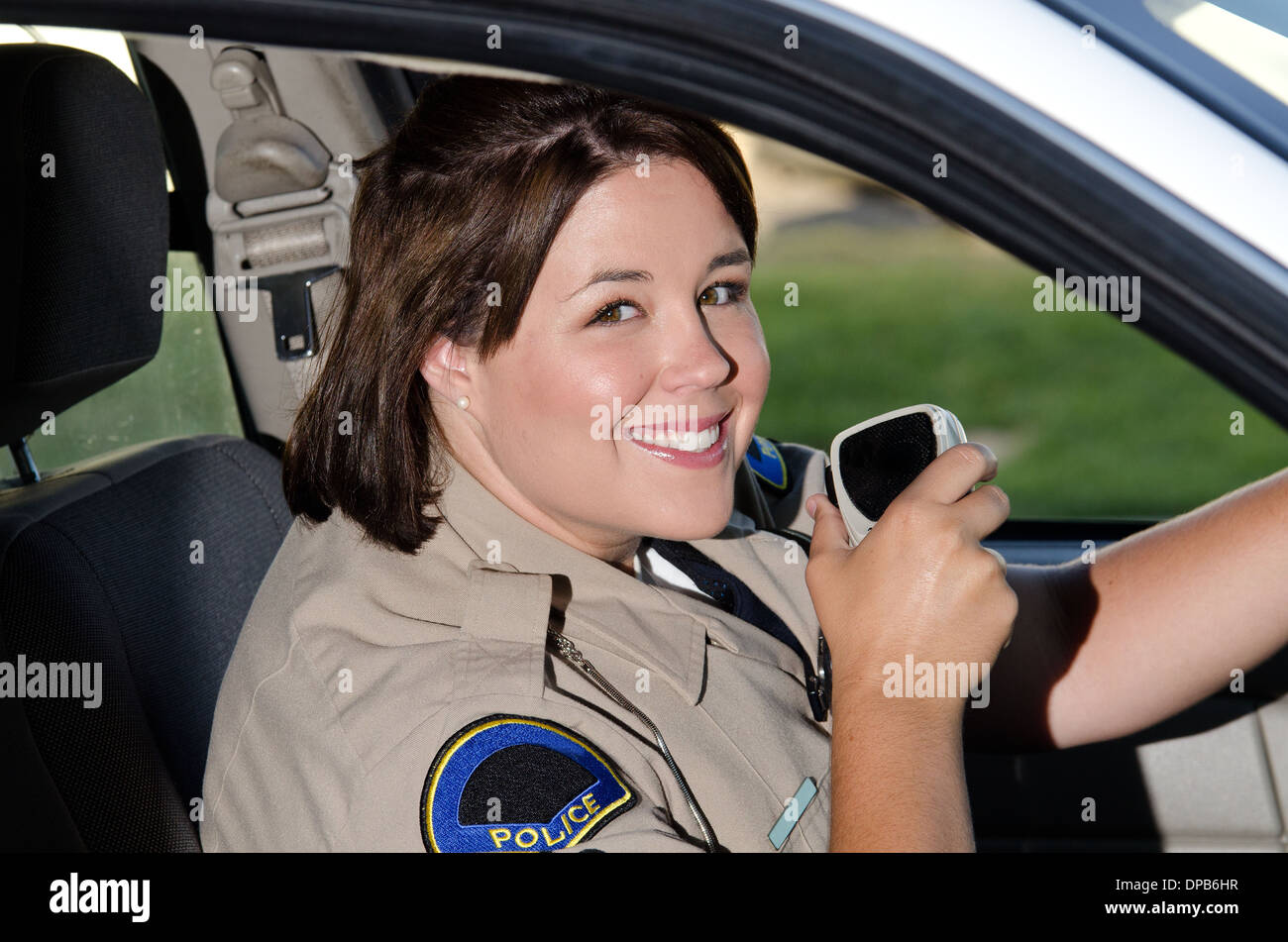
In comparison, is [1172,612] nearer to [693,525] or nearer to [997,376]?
[693,525]

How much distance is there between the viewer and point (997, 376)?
8219mm

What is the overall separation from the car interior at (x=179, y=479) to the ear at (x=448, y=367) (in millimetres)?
443

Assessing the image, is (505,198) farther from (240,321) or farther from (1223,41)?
(240,321)

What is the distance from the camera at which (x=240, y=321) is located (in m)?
2.28

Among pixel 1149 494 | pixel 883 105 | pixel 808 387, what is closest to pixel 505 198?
pixel 883 105

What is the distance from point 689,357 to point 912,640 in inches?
14.7

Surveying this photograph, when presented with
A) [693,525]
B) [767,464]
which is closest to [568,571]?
[693,525]

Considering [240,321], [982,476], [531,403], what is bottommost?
[982,476]

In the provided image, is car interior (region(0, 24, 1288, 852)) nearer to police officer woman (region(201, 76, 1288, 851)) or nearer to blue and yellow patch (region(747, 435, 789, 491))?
police officer woman (region(201, 76, 1288, 851))

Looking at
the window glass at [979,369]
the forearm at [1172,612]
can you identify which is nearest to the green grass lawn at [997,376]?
the window glass at [979,369]

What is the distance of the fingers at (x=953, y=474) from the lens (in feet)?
4.22

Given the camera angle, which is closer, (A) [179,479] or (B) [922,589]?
(B) [922,589]

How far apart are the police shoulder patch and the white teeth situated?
0.33 m
